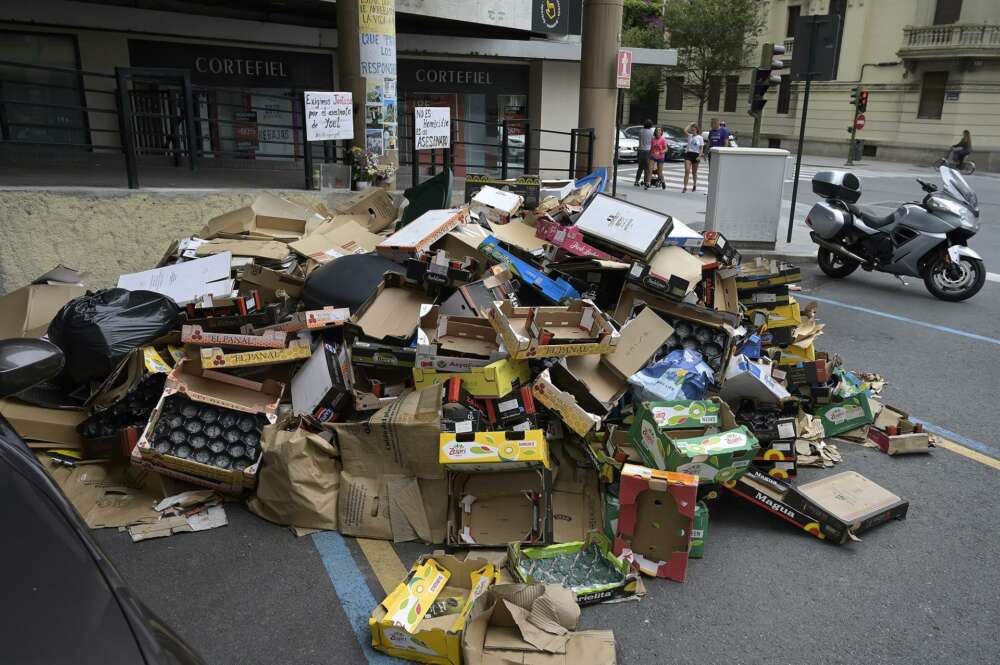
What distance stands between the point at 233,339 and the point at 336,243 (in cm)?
189

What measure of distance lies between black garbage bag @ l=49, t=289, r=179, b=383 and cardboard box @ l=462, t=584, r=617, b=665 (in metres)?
2.95

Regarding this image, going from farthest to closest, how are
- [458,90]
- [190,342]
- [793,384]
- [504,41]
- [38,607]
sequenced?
[458,90] < [504,41] < [793,384] < [190,342] < [38,607]

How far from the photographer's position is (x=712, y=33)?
120 ft

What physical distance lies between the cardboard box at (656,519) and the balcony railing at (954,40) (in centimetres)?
3416

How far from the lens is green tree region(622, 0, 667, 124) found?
41375 mm

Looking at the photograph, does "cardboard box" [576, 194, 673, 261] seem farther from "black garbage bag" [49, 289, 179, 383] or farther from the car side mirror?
the car side mirror

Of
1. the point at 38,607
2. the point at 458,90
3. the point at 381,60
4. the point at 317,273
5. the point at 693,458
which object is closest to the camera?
the point at 38,607

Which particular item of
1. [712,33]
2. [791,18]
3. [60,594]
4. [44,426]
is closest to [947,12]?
[791,18]

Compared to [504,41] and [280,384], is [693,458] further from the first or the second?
Result: [504,41]

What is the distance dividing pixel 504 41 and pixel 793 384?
45.2ft

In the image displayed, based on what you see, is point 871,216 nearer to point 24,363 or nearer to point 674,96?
point 24,363

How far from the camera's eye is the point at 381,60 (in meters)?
8.72

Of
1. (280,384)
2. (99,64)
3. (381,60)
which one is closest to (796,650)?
(280,384)

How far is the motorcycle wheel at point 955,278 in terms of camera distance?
8.66 metres
